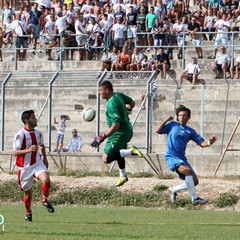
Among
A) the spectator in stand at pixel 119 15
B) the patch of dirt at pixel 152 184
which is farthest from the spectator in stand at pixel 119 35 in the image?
the patch of dirt at pixel 152 184

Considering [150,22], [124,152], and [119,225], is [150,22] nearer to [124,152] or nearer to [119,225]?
[124,152]

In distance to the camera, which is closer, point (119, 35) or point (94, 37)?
point (119, 35)

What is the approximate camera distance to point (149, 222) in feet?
70.4

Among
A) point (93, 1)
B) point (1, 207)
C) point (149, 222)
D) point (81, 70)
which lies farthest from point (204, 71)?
point (149, 222)

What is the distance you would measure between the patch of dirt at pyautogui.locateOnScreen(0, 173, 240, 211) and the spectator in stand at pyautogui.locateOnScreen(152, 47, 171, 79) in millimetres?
7567

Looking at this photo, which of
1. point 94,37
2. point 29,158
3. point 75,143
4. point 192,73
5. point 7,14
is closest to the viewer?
point 29,158

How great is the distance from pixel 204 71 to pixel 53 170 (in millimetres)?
6818

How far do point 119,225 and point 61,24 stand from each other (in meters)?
22.8

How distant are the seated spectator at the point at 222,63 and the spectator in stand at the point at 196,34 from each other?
4.52 feet

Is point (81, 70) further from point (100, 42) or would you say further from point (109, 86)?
point (109, 86)

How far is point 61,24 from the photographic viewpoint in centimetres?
4222

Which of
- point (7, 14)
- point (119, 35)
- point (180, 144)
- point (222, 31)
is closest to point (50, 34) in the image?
point (7, 14)

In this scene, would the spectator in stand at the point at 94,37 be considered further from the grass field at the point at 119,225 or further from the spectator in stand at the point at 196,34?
the grass field at the point at 119,225

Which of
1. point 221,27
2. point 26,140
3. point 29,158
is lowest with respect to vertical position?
point 29,158
